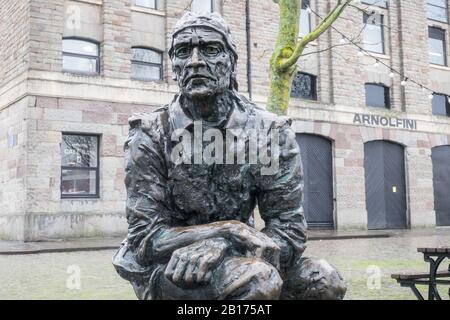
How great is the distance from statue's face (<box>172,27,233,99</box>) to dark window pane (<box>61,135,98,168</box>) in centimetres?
1506

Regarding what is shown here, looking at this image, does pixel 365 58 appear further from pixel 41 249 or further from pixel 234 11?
pixel 41 249

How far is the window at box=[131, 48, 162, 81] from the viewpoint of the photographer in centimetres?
1888

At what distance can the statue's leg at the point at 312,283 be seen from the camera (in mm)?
2781

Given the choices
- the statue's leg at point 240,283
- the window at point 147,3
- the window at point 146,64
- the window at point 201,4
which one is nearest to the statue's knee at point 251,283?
the statue's leg at point 240,283

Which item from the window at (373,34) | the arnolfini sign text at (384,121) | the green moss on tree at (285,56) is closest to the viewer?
the green moss on tree at (285,56)

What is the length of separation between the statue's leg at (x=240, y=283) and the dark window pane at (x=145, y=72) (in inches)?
661

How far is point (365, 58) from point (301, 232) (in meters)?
22.1

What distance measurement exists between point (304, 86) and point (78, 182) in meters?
9.63

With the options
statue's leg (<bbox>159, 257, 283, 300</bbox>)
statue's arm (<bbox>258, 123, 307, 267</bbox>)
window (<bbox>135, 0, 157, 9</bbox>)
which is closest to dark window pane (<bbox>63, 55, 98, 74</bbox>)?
window (<bbox>135, 0, 157, 9</bbox>)

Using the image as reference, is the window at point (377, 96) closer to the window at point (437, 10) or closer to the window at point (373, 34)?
the window at point (373, 34)

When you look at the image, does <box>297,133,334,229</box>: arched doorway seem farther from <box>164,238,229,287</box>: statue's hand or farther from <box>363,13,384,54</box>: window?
<box>164,238,229,287</box>: statue's hand

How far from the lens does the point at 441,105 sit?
26.5 metres

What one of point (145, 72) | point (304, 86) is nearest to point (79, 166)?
point (145, 72)
